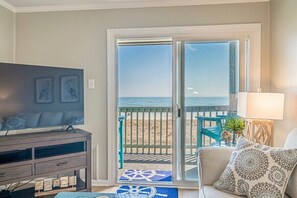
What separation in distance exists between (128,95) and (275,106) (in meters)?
2.50

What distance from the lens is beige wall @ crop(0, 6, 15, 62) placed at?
3.09 m

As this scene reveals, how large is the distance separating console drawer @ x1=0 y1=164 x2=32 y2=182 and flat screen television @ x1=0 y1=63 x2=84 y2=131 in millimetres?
428

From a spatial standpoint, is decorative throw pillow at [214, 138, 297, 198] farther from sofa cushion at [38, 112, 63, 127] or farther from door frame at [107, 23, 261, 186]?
sofa cushion at [38, 112, 63, 127]

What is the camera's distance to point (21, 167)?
2.43 m

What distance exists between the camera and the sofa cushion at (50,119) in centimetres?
278

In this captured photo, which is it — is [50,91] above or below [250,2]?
below

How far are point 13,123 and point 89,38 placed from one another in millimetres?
1404

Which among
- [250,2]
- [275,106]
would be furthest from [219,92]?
[250,2]

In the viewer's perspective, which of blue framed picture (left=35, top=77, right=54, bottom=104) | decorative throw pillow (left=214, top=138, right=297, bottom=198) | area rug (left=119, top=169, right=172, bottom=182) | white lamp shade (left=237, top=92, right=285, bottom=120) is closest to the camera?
decorative throw pillow (left=214, top=138, right=297, bottom=198)

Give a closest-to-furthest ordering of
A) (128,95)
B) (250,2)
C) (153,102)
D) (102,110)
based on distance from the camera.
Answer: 1. (250,2)
2. (102,110)
3. (128,95)
4. (153,102)

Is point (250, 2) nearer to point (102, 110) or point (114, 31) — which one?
point (114, 31)

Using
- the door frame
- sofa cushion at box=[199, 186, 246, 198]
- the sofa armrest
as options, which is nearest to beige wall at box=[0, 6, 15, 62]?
the door frame

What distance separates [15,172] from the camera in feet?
7.84

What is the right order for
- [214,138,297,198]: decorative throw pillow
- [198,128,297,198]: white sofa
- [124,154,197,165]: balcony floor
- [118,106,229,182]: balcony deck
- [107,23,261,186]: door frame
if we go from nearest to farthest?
[214,138,297,198]: decorative throw pillow
[198,128,297,198]: white sofa
[107,23,261,186]: door frame
[124,154,197,165]: balcony floor
[118,106,229,182]: balcony deck
